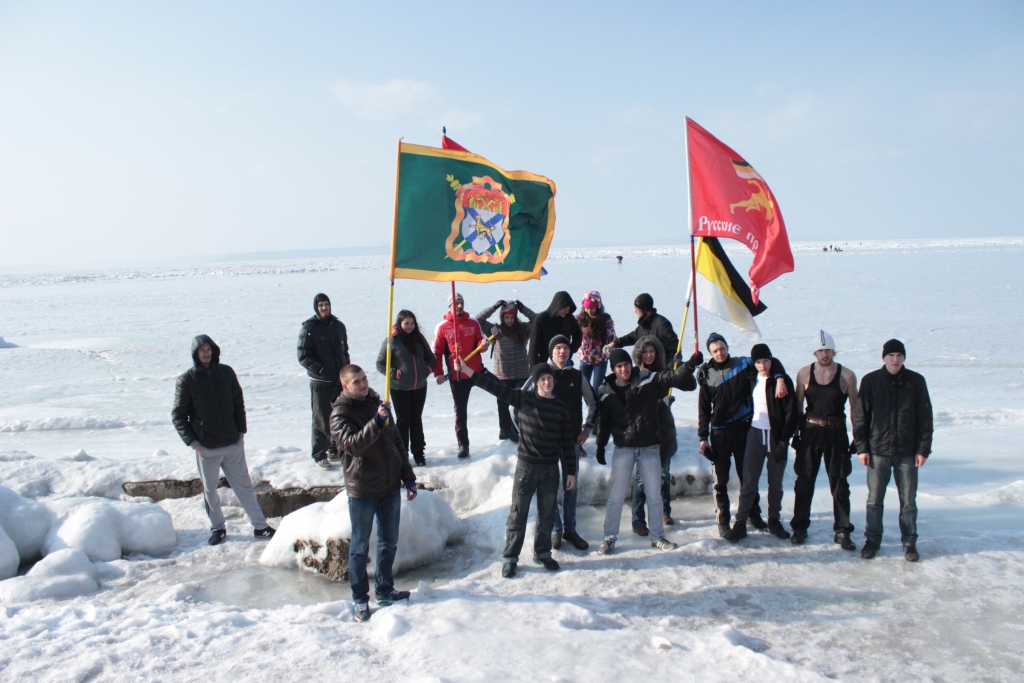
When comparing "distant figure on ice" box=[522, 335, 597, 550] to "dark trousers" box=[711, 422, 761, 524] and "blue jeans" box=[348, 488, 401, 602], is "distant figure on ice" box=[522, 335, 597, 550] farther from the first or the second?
"blue jeans" box=[348, 488, 401, 602]

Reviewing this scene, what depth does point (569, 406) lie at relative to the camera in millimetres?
5320

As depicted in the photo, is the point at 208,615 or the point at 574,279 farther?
the point at 574,279

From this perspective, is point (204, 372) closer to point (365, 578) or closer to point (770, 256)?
point (365, 578)

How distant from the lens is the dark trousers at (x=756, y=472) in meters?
5.48

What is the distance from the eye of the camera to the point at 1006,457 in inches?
A: 308

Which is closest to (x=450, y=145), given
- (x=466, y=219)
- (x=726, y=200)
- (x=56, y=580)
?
(x=466, y=219)

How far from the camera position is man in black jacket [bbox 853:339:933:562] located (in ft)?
16.3

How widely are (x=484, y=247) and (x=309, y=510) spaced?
8.67 ft

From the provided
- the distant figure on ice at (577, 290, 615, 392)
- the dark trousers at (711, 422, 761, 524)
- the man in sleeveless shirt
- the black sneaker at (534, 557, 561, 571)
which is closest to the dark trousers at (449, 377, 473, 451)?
the distant figure on ice at (577, 290, 615, 392)

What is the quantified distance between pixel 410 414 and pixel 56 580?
11.0ft

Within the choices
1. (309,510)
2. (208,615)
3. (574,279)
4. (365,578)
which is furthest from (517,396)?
(574,279)

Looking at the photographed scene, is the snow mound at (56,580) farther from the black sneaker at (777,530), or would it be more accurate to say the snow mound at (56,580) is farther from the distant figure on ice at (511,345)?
the black sneaker at (777,530)

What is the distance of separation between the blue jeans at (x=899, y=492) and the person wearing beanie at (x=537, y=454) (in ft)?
7.75

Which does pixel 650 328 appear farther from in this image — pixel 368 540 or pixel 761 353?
pixel 368 540
